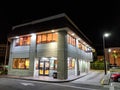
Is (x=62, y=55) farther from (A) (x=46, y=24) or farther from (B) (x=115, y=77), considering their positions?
(B) (x=115, y=77)

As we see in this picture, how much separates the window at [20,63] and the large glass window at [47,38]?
380cm

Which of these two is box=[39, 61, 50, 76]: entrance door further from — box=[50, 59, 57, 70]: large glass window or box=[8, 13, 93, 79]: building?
box=[50, 59, 57, 70]: large glass window

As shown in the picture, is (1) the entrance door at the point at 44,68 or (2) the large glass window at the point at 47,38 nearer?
(2) the large glass window at the point at 47,38

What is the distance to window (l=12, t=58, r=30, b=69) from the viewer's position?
63.1 feet

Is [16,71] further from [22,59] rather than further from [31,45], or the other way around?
[31,45]

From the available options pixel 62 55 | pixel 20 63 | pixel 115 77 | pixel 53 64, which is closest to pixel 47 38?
pixel 62 55

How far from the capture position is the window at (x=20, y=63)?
757 inches

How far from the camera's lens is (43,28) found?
17.7 meters

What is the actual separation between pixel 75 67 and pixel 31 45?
824 centimetres

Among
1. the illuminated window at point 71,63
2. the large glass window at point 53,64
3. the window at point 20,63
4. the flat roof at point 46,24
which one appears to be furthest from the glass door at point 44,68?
the flat roof at point 46,24

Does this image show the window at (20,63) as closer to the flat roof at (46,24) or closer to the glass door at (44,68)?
the glass door at (44,68)

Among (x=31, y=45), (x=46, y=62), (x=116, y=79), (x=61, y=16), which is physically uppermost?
(x=61, y=16)

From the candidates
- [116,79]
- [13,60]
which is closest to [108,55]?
[116,79]

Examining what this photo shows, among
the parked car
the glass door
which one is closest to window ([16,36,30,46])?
the glass door
